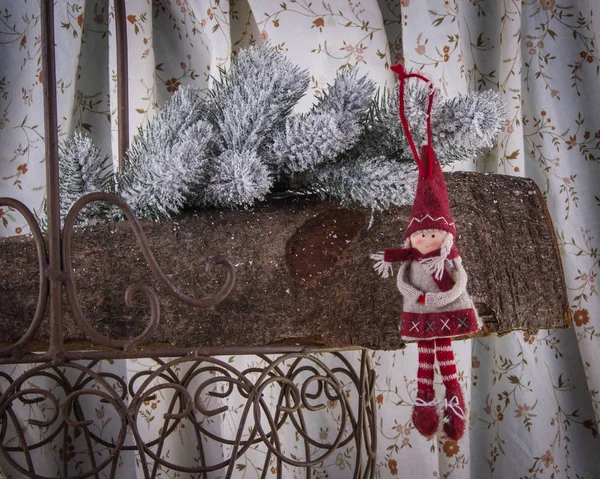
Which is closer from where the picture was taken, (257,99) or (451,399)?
(451,399)

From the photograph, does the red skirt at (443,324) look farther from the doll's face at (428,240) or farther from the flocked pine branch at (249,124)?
the flocked pine branch at (249,124)

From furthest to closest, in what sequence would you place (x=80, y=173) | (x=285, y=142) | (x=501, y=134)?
(x=501, y=134)
(x=80, y=173)
(x=285, y=142)

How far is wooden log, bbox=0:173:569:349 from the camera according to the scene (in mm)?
500

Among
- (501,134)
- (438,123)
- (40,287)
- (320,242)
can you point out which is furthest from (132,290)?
(501,134)

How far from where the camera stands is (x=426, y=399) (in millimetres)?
406

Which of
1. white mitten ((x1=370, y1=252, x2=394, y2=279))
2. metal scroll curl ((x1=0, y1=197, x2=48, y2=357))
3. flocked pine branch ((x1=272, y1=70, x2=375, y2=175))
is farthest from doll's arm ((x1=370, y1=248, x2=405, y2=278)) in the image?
metal scroll curl ((x1=0, y1=197, x2=48, y2=357))

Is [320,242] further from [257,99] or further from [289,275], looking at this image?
[257,99]

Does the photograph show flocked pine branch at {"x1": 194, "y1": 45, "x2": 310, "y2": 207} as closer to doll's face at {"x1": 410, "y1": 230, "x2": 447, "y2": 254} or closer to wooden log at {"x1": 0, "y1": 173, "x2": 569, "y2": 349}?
wooden log at {"x1": 0, "y1": 173, "x2": 569, "y2": 349}

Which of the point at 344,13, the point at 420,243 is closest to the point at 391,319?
the point at 420,243

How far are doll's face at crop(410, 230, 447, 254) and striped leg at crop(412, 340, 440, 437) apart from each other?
2.8 inches

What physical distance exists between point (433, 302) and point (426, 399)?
73 mm

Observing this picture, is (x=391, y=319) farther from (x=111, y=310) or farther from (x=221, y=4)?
(x=221, y=4)

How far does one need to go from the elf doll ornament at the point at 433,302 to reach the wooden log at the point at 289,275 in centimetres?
8

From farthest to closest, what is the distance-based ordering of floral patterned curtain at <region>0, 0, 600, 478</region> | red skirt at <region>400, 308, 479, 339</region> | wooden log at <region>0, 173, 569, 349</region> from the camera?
floral patterned curtain at <region>0, 0, 600, 478</region> → wooden log at <region>0, 173, 569, 349</region> → red skirt at <region>400, 308, 479, 339</region>
